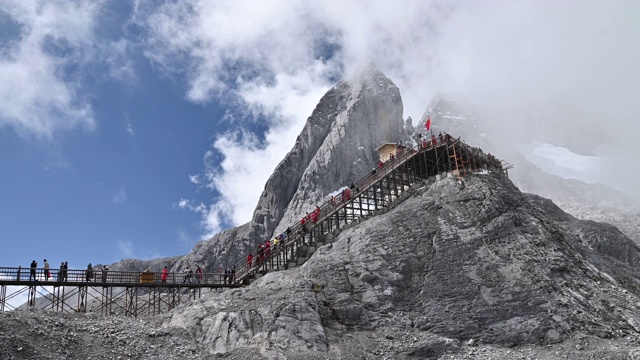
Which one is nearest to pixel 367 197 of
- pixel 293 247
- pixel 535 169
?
pixel 293 247

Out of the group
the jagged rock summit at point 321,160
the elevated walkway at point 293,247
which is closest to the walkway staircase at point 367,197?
the elevated walkway at point 293,247

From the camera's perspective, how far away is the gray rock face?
33.5 meters

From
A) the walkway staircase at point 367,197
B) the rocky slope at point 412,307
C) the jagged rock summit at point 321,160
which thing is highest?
the jagged rock summit at point 321,160

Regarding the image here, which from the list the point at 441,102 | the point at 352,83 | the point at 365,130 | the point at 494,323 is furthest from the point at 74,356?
the point at 441,102

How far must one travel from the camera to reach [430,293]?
3812 centimetres

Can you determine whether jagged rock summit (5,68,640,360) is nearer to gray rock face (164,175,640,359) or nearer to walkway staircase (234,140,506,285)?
gray rock face (164,175,640,359)

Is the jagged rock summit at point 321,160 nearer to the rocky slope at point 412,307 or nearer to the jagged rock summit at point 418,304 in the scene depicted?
the jagged rock summit at point 418,304

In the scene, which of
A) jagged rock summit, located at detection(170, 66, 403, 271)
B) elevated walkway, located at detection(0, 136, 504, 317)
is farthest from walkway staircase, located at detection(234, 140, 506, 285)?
jagged rock summit, located at detection(170, 66, 403, 271)

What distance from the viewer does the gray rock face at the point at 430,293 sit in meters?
33.5

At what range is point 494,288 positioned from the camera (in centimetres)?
3784

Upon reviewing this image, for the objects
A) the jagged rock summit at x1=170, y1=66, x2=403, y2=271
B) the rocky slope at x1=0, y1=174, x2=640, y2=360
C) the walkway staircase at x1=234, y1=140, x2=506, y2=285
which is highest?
the jagged rock summit at x1=170, y1=66, x2=403, y2=271

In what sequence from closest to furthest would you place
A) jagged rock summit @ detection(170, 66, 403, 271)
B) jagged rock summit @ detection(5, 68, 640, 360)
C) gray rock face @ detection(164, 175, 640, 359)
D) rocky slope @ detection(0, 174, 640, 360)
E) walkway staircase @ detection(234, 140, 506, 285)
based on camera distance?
rocky slope @ detection(0, 174, 640, 360) < jagged rock summit @ detection(5, 68, 640, 360) < gray rock face @ detection(164, 175, 640, 359) < walkway staircase @ detection(234, 140, 506, 285) < jagged rock summit @ detection(170, 66, 403, 271)

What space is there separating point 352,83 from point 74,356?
95.5 m

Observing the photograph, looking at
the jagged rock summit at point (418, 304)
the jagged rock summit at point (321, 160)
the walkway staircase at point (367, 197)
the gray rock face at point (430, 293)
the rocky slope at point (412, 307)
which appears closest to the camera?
the rocky slope at point (412, 307)
